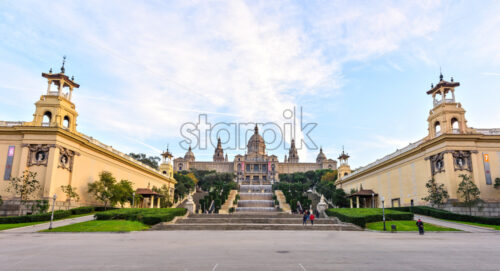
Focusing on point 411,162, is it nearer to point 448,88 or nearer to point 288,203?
point 448,88

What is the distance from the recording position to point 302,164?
161 meters

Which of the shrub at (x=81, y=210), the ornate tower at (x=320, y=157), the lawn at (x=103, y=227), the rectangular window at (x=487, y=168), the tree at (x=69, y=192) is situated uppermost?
the ornate tower at (x=320, y=157)

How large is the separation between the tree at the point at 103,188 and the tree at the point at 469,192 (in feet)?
123

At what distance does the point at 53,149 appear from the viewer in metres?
34.5

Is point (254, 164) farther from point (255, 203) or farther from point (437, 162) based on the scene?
point (437, 162)

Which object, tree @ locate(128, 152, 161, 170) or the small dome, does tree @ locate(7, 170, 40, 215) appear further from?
the small dome

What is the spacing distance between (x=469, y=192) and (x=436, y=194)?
290 cm

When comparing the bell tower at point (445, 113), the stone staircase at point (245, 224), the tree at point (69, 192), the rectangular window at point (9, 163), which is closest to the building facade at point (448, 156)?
the bell tower at point (445, 113)

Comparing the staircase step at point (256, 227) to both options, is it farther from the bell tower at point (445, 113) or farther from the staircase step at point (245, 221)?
the bell tower at point (445, 113)

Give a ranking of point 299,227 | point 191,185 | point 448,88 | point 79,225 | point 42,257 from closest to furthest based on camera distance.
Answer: point 42,257 → point 79,225 → point 299,227 → point 448,88 → point 191,185

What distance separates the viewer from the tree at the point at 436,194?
1329 inches

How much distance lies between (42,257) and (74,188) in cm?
2833

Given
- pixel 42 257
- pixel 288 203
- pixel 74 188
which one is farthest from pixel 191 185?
pixel 42 257

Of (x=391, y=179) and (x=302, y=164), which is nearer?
(x=391, y=179)
